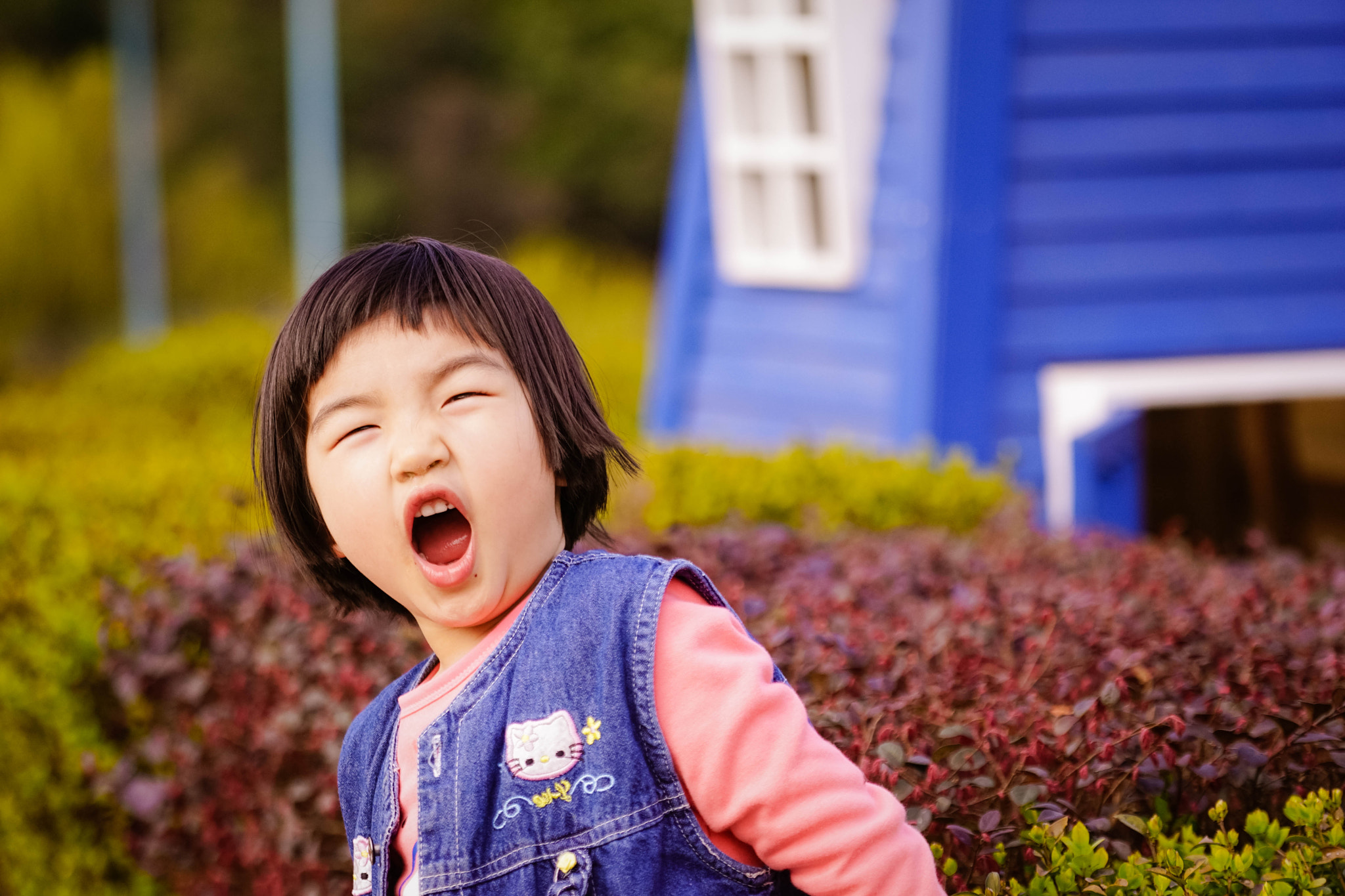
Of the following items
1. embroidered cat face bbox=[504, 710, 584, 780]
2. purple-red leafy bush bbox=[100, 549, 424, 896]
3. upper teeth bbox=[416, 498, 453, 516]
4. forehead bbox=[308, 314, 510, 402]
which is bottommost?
purple-red leafy bush bbox=[100, 549, 424, 896]

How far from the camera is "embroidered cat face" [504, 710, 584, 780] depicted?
1466 mm

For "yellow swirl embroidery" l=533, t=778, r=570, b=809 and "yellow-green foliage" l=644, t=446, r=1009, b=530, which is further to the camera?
"yellow-green foliage" l=644, t=446, r=1009, b=530

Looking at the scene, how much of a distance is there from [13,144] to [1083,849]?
24.5m

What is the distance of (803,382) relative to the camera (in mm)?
5871

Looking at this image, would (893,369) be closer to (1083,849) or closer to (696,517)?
(696,517)

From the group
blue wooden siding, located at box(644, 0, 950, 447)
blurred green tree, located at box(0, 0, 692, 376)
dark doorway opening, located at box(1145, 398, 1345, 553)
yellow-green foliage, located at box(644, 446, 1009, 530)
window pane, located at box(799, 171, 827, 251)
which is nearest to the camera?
yellow-green foliage, located at box(644, 446, 1009, 530)

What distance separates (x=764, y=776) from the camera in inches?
53.1

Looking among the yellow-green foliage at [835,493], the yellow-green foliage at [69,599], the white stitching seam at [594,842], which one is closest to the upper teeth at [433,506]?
the white stitching seam at [594,842]

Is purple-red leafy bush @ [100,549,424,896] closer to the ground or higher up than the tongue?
closer to the ground

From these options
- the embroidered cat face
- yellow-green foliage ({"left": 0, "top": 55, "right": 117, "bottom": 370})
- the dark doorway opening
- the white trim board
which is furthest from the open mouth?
yellow-green foliage ({"left": 0, "top": 55, "right": 117, "bottom": 370})

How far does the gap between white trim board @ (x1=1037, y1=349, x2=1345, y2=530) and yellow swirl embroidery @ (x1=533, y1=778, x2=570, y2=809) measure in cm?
376

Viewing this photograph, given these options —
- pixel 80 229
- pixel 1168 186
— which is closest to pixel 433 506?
pixel 1168 186

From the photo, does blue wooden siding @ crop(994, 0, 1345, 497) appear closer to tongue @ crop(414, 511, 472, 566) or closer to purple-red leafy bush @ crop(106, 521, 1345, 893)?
purple-red leafy bush @ crop(106, 521, 1345, 893)

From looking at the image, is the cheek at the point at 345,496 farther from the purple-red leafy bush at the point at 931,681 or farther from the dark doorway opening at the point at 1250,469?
the dark doorway opening at the point at 1250,469
